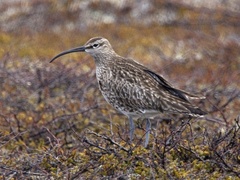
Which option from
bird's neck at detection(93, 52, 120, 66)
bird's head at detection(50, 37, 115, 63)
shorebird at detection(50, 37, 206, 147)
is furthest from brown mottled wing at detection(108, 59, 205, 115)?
bird's head at detection(50, 37, 115, 63)

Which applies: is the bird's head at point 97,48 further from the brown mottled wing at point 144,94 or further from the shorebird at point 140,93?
the brown mottled wing at point 144,94

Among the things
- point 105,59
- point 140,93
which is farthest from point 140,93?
point 105,59

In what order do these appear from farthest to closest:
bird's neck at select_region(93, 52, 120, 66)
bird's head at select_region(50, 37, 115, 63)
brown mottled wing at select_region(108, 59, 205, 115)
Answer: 1. bird's head at select_region(50, 37, 115, 63)
2. bird's neck at select_region(93, 52, 120, 66)
3. brown mottled wing at select_region(108, 59, 205, 115)

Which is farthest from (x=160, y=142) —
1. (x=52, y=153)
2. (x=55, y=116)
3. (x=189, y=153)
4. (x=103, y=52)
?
(x=55, y=116)

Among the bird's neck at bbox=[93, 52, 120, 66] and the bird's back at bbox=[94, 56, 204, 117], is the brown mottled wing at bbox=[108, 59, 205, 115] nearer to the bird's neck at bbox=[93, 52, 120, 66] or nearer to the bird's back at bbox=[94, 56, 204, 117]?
the bird's back at bbox=[94, 56, 204, 117]

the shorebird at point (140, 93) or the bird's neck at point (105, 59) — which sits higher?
the bird's neck at point (105, 59)

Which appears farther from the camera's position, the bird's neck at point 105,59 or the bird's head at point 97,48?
the bird's head at point 97,48

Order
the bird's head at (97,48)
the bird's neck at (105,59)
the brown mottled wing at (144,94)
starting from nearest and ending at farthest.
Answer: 1. the brown mottled wing at (144,94)
2. the bird's neck at (105,59)
3. the bird's head at (97,48)

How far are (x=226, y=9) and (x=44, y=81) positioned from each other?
959 centimetres

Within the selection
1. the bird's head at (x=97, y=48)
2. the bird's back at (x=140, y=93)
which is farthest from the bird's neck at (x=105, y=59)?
the bird's back at (x=140, y=93)

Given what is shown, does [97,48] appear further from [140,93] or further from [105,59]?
[140,93]

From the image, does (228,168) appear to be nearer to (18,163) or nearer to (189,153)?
(189,153)

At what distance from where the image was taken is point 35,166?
22.8 ft

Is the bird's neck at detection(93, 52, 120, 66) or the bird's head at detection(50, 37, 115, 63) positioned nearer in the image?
the bird's neck at detection(93, 52, 120, 66)
